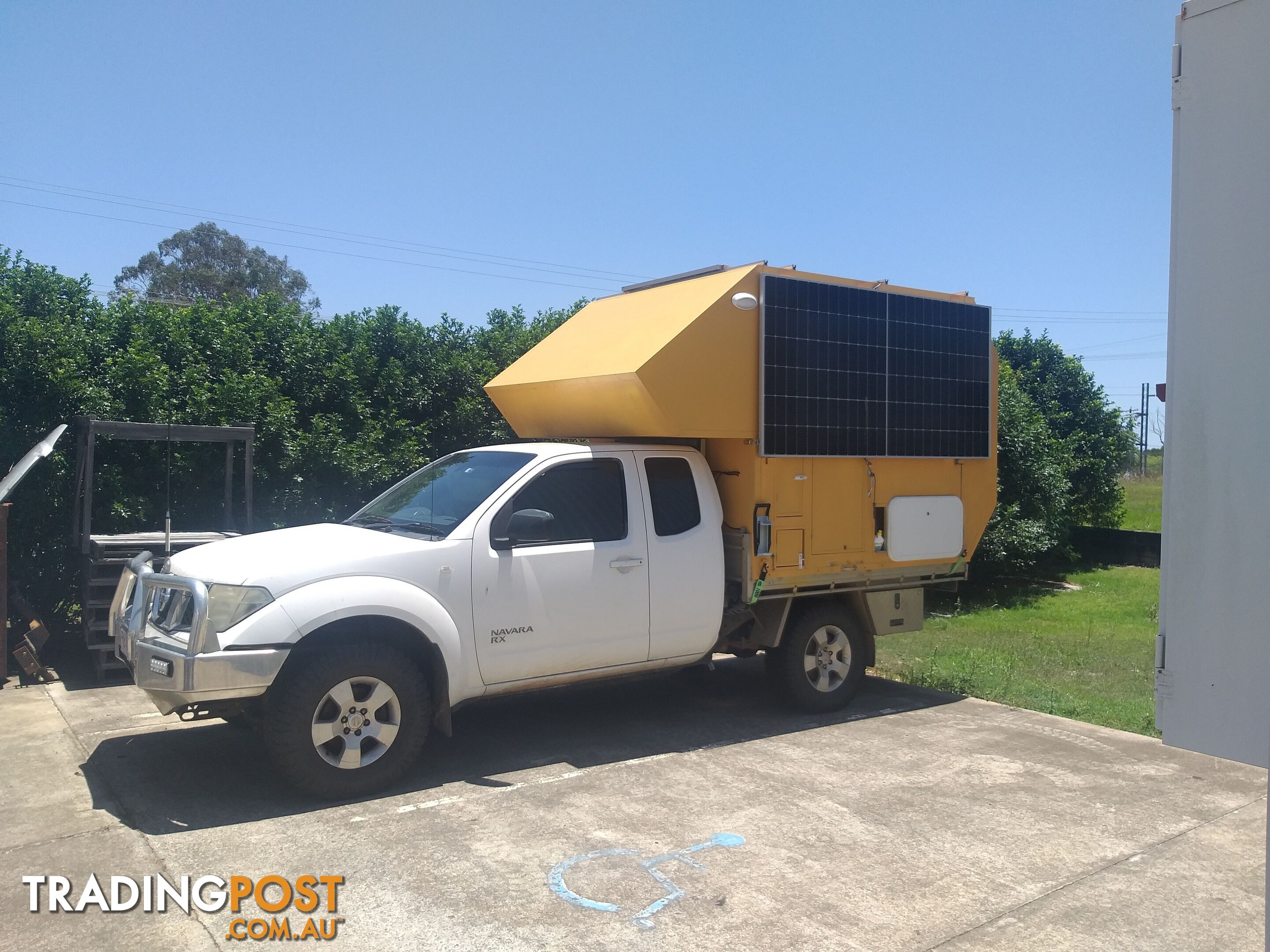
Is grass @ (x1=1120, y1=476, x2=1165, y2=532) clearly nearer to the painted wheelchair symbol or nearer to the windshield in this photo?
the windshield

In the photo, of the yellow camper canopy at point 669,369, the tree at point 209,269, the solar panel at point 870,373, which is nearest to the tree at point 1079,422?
the solar panel at point 870,373

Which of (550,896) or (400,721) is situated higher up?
(400,721)

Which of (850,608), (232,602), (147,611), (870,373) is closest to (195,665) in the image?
(232,602)

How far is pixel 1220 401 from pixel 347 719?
4.61m

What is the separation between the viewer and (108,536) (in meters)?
8.49

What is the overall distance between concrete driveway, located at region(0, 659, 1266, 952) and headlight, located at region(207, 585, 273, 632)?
1039mm

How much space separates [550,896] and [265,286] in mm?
43028

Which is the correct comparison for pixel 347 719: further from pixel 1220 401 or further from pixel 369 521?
pixel 1220 401

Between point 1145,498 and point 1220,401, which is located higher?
point 1220,401

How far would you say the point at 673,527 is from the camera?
23.2 ft

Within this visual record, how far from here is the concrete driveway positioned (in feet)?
13.8

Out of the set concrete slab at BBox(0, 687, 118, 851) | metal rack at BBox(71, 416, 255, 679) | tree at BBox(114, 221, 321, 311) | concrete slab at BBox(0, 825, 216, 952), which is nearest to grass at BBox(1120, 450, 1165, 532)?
metal rack at BBox(71, 416, 255, 679)

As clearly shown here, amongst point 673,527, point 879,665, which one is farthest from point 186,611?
point 879,665

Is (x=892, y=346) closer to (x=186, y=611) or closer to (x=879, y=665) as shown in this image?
(x=879, y=665)
